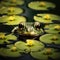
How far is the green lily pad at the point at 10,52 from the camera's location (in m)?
2.43

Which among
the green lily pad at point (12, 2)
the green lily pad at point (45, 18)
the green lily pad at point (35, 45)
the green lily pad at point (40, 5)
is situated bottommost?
the green lily pad at point (35, 45)

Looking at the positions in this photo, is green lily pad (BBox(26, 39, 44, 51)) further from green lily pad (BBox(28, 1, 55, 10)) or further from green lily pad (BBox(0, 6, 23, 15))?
green lily pad (BBox(28, 1, 55, 10))

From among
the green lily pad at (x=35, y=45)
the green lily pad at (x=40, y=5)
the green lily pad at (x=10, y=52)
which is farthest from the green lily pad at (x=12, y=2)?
the green lily pad at (x=10, y=52)

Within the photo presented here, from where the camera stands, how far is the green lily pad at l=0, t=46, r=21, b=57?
2426 millimetres

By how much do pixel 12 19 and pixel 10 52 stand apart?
2.37ft

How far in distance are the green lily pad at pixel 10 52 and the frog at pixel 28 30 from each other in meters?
0.24

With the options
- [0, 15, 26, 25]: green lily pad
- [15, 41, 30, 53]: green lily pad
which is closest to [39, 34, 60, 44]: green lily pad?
[15, 41, 30, 53]: green lily pad

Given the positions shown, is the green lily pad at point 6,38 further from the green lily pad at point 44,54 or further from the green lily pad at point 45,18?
the green lily pad at point 45,18

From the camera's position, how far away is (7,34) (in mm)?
2766

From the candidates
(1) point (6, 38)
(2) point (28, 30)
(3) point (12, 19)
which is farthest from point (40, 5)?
(1) point (6, 38)

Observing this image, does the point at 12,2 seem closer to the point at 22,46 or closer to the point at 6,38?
the point at 6,38

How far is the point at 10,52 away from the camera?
8.10ft

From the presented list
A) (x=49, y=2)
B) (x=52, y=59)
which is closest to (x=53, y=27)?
(x=52, y=59)

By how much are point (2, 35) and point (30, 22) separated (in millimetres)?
428
